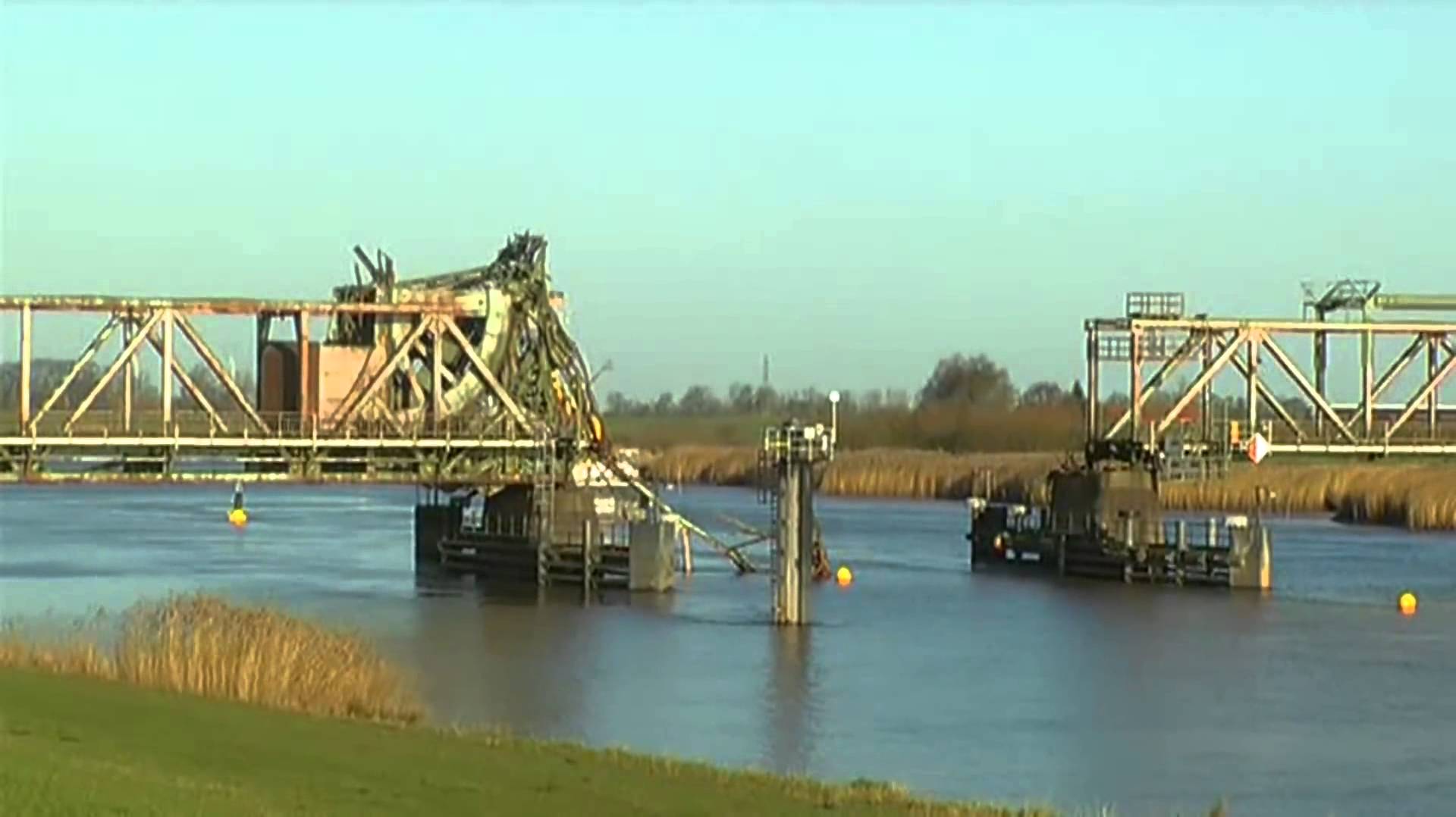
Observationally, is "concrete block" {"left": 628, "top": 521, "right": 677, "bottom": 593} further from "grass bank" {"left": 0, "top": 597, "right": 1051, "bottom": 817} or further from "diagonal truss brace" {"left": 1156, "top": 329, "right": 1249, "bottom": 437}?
"grass bank" {"left": 0, "top": 597, "right": 1051, "bottom": 817}

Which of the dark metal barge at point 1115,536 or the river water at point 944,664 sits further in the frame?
the dark metal barge at point 1115,536

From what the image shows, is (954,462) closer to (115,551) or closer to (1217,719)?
(115,551)

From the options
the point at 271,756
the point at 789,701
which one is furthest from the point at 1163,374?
the point at 271,756

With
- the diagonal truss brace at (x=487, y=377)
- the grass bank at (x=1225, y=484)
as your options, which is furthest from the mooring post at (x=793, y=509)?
the grass bank at (x=1225, y=484)

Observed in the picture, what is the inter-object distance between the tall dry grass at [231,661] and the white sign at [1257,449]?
162 ft

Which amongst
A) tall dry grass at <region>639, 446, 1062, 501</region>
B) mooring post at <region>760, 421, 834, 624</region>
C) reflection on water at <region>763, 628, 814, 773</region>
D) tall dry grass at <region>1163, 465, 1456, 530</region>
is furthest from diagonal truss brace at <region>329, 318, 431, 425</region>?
tall dry grass at <region>639, 446, 1062, 501</region>

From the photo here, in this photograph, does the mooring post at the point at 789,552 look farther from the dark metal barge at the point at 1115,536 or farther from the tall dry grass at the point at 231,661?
the tall dry grass at the point at 231,661

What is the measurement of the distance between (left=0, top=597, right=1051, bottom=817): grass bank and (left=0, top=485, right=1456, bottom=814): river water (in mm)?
5504

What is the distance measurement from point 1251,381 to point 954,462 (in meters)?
46.5

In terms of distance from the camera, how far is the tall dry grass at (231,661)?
34.7 m

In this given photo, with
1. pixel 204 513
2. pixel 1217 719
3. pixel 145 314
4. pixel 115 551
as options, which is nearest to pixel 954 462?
pixel 204 513

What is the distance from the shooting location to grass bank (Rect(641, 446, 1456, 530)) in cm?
10806

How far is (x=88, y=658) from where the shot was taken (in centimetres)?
3550

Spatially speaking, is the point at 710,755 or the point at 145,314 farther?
the point at 145,314
